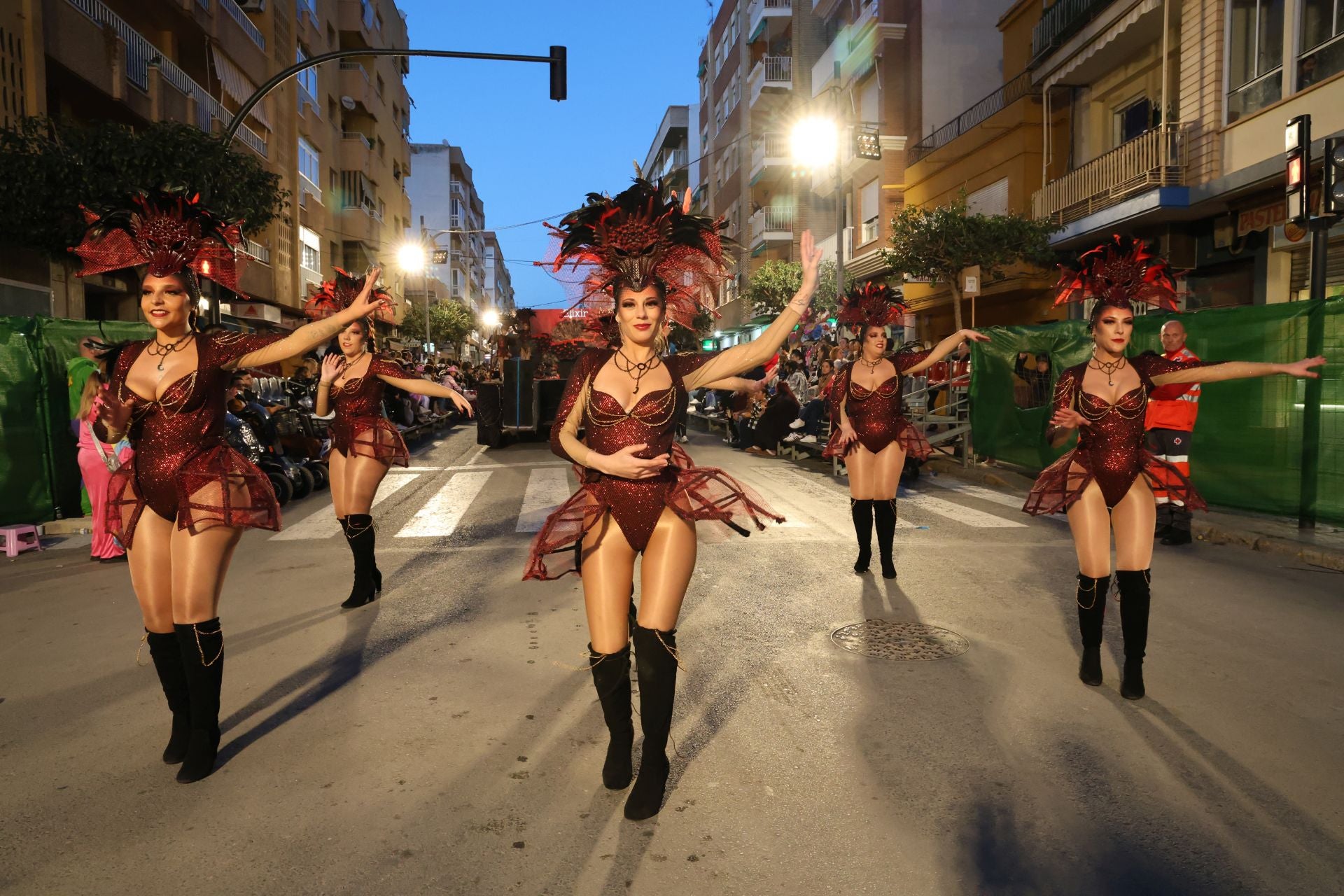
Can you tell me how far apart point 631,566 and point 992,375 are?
39.5 ft

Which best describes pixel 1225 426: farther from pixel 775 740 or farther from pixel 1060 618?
pixel 775 740

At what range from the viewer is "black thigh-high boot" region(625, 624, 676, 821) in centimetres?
341

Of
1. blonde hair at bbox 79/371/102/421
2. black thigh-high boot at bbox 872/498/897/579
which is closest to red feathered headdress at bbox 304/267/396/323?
blonde hair at bbox 79/371/102/421

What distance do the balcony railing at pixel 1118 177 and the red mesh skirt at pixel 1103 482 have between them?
1508 centimetres

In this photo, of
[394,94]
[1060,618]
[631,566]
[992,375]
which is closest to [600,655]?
[631,566]

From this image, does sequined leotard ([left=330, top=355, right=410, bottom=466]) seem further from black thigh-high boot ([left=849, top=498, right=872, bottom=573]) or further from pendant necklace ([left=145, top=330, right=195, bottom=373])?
black thigh-high boot ([left=849, top=498, right=872, bottom=573])

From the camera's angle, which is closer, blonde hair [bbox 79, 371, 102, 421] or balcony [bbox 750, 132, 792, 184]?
blonde hair [bbox 79, 371, 102, 421]

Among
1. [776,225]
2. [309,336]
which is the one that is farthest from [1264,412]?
[776,225]

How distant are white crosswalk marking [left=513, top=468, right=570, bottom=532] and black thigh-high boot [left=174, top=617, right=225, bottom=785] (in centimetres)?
506

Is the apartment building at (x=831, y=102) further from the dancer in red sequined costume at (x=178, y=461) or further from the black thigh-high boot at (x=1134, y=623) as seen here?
the dancer in red sequined costume at (x=178, y=461)

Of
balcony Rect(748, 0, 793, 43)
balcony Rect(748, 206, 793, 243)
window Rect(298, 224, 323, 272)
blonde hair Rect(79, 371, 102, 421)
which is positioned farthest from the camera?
balcony Rect(748, 206, 793, 243)

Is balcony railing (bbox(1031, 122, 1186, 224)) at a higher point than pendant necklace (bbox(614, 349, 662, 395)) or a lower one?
higher

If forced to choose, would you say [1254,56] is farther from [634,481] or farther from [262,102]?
[262,102]

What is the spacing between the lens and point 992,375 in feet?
47.3
